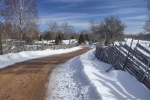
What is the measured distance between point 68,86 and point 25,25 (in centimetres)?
1706

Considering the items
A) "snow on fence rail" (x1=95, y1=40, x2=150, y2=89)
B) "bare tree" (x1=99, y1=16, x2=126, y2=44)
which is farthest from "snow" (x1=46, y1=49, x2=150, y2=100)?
"bare tree" (x1=99, y1=16, x2=126, y2=44)

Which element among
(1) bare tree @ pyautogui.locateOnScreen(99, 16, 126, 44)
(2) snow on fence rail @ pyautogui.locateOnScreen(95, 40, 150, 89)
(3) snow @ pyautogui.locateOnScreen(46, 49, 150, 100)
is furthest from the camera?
(1) bare tree @ pyautogui.locateOnScreen(99, 16, 126, 44)

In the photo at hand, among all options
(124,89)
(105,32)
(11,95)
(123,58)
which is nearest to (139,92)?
(124,89)

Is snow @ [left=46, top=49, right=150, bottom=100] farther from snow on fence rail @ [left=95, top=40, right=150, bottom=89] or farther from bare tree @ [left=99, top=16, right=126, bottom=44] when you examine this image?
bare tree @ [left=99, top=16, right=126, bottom=44]

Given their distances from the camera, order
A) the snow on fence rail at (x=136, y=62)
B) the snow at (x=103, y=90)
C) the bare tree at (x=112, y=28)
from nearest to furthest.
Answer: the snow at (x=103, y=90), the snow on fence rail at (x=136, y=62), the bare tree at (x=112, y=28)

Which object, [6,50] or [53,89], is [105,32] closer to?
[6,50]

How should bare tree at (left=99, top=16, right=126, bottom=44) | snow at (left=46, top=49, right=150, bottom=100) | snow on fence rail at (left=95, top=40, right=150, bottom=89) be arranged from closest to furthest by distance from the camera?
snow at (left=46, top=49, right=150, bottom=100) < snow on fence rail at (left=95, top=40, right=150, bottom=89) < bare tree at (left=99, top=16, right=126, bottom=44)

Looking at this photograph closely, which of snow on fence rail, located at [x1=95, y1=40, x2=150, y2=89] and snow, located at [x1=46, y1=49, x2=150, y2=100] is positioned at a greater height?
snow on fence rail, located at [x1=95, y1=40, x2=150, y2=89]

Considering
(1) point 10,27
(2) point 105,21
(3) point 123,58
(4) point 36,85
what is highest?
(2) point 105,21

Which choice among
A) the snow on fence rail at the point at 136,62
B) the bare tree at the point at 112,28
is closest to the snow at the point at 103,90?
the snow on fence rail at the point at 136,62

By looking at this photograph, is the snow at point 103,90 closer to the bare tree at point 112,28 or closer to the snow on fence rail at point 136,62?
the snow on fence rail at point 136,62

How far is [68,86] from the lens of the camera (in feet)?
24.7

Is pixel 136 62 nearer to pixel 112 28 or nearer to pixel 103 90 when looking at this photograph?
pixel 103 90

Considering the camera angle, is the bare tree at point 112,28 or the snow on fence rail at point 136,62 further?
the bare tree at point 112,28
